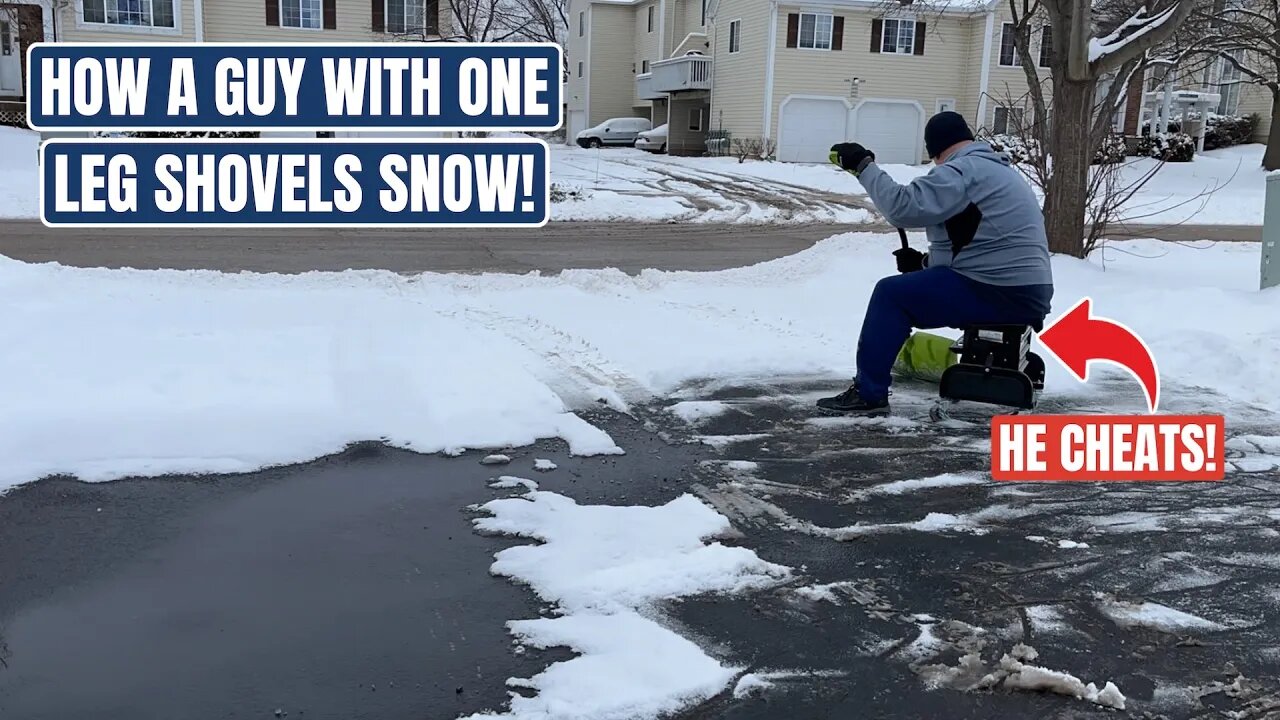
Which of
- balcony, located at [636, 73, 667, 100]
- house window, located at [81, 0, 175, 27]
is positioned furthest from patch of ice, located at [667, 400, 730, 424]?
balcony, located at [636, 73, 667, 100]

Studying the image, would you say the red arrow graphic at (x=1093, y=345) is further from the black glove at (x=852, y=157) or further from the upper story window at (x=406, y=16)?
the upper story window at (x=406, y=16)

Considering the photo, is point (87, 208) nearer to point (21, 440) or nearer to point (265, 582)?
point (21, 440)

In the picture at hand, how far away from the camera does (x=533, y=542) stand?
4.45 meters

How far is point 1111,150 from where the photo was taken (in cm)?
1224

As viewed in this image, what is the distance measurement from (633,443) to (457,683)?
2.64 meters

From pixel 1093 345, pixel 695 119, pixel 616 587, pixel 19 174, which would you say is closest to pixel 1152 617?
pixel 616 587

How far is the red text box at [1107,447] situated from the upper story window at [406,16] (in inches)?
1306

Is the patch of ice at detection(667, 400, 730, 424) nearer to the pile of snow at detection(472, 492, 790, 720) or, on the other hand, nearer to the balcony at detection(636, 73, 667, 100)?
the pile of snow at detection(472, 492, 790, 720)

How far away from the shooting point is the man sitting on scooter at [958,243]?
6020 millimetres

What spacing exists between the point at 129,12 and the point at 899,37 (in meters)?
24.9

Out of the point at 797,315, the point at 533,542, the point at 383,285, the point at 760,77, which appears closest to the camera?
the point at 533,542

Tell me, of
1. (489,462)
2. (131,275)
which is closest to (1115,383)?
(489,462)

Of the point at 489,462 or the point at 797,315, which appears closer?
the point at 489,462

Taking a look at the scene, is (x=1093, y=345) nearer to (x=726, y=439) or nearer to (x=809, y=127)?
(x=726, y=439)
